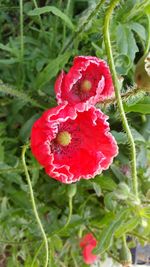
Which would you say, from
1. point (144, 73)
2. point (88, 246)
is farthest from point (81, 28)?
point (88, 246)

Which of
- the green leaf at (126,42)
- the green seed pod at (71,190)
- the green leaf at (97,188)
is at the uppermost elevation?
the green leaf at (126,42)

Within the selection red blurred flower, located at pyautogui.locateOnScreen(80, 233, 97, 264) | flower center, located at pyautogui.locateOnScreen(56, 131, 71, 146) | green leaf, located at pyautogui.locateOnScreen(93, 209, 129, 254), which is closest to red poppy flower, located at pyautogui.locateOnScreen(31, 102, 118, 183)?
flower center, located at pyautogui.locateOnScreen(56, 131, 71, 146)

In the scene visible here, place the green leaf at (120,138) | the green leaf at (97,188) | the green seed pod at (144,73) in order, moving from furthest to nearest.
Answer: the green leaf at (97,188) → the green leaf at (120,138) → the green seed pod at (144,73)

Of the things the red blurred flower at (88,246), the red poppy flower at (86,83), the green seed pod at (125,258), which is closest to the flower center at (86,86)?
the red poppy flower at (86,83)

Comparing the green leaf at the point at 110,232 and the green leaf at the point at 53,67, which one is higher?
the green leaf at the point at 53,67

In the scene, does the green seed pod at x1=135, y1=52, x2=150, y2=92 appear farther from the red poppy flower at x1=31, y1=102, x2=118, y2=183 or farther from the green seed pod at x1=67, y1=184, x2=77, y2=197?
the green seed pod at x1=67, y1=184, x2=77, y2=197

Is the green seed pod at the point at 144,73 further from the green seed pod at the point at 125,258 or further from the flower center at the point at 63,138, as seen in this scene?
the green seed pod at the point at 125,258

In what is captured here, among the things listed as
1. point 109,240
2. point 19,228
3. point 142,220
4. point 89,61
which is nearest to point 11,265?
point 19,228
